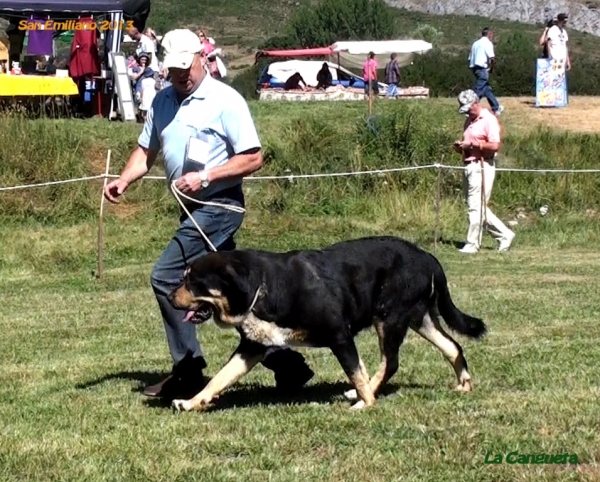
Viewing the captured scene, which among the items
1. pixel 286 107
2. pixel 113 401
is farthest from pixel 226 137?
pixel 286 107

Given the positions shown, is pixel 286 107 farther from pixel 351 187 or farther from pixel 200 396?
pixel 200 396

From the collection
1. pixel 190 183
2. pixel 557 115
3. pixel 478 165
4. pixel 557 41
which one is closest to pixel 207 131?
pixel 190 183

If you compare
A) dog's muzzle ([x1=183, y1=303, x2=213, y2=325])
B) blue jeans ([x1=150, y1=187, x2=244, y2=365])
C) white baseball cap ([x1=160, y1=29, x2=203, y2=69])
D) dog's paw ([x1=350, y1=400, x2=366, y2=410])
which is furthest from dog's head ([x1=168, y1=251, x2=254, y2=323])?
white baseball cap ([x1=160, y1=29, x2=203, y2=69])

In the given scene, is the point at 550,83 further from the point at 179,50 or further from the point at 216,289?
the point at 216,289

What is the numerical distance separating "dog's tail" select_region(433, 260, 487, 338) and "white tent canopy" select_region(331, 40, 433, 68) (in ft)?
110

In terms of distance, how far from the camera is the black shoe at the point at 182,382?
6562 mm

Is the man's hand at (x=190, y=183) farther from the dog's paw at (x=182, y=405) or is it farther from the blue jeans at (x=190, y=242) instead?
the dog's paw at (x=182, y=405)

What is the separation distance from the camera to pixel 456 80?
36562mm

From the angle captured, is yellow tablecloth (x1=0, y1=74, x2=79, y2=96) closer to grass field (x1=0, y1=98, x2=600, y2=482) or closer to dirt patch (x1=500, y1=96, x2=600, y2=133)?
grass field (x1=0, y1=98, x2=600, y2=482)

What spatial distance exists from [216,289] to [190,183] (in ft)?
2.10

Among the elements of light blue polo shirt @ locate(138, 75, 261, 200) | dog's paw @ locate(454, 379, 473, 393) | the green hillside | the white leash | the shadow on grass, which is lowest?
the green hillside

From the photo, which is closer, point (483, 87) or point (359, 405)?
point (359, 405)

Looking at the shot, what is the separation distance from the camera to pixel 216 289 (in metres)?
5.84

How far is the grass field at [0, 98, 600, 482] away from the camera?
491cm
